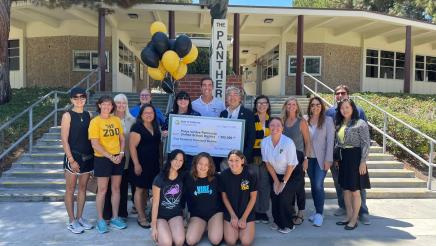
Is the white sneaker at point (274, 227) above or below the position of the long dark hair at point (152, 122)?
below

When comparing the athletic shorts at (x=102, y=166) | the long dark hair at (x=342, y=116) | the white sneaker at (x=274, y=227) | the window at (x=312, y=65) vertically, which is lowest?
the white sneaker at (x=274, y=227)

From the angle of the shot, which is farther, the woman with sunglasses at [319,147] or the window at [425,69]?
the window at [425,69]

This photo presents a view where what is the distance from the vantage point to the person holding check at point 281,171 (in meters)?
4.96

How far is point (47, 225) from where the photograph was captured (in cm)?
533

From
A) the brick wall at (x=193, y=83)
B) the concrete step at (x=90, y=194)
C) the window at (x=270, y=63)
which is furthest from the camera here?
the window at (x=270, y=63)

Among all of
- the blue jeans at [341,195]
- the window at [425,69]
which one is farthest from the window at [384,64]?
the blue jeans at [341,195]

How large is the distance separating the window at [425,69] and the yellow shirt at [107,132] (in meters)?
19.5

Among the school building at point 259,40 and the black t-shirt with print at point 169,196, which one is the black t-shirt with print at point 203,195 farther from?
the school building at point 259,40

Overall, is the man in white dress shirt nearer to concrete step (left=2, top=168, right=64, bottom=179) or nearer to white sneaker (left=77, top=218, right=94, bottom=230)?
white sneaker (left=77, top=218, right=94, bottom=230)

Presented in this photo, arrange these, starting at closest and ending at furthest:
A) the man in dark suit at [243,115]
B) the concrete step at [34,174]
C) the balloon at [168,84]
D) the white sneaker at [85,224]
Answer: the white sneaker at [85,224]
the man in dark suit at [243,115]
the concrete step at [34,174]
the balloon at [168,84]

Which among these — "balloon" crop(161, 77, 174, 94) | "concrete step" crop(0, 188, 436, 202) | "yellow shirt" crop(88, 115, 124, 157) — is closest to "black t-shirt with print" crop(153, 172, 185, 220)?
"yellow shirt" crop(88, 115, 124, 157)

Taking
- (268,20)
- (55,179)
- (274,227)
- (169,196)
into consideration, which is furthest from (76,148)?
(268,20)

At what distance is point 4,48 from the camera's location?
37.1 ft

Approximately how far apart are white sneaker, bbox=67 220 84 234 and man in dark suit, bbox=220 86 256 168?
7.25ft
